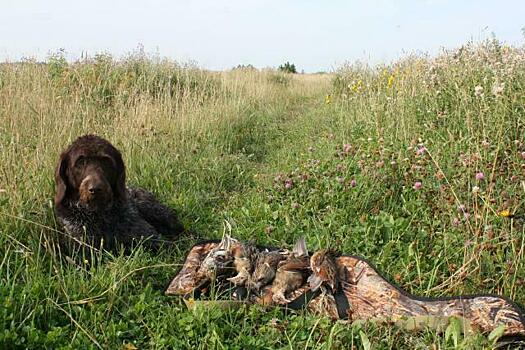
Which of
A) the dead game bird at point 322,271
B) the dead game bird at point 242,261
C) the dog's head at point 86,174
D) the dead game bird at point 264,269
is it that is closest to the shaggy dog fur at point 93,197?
the dog's head at point 86,174

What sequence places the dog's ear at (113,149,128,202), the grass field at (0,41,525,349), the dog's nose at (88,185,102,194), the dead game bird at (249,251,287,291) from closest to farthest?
1. the grass field at (0,41,525,349)
2. the dead game bird at (249,251,287,291)
3. the dog's nose at (88,185,102,194)
4. the dog's ear at (113,149,128,202)

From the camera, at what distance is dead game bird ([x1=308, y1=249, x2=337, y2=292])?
9.09ft

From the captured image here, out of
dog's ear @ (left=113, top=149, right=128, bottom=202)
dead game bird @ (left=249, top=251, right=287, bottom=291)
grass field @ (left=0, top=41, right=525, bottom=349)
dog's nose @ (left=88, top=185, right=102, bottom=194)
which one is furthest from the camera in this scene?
dog's ear @ (left=113, top=149, right=128, bottom=202)

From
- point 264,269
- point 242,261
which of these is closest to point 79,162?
point 242,261

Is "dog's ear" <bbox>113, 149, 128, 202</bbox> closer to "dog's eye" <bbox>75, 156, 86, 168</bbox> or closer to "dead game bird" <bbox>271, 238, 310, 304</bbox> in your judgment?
"dog's eye" <bbox>75, 156, 86, 168</bbox>

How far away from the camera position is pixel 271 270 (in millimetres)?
2934

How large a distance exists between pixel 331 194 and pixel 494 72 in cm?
219

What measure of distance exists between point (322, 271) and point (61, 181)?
2.25m

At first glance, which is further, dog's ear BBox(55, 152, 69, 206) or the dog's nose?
dog's ear BBox(55, 152, 69, 206)

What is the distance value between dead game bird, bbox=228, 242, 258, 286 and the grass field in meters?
0.25

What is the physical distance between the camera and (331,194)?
417cm

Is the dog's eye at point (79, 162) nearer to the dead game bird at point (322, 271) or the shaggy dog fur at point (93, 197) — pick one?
the shaggy dog fur at point (93, 197)

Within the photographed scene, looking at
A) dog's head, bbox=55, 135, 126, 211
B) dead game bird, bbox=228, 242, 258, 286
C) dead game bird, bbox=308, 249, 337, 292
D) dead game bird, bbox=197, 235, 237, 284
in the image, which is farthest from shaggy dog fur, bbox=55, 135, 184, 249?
dead game bird, bbox=308, 249, 337, 292

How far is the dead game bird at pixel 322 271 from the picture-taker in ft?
9.09
